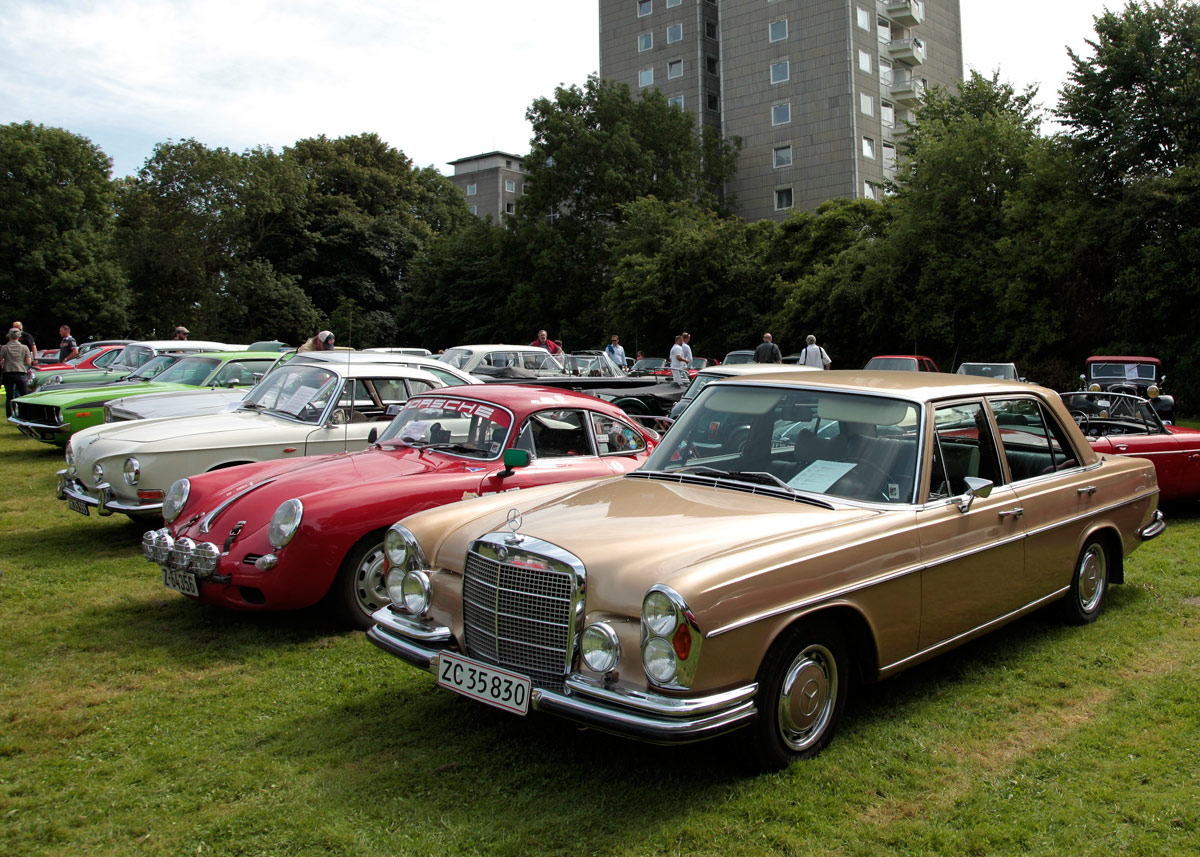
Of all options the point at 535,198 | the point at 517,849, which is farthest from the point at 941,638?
the point at 535,198

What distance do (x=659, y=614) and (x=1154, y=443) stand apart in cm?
732

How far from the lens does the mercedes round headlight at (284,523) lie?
539 centimetres

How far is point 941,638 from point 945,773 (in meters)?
0.76

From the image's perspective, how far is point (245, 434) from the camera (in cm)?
796

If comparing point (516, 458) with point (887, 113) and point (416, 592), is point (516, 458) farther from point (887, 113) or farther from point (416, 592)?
point (887, 113)

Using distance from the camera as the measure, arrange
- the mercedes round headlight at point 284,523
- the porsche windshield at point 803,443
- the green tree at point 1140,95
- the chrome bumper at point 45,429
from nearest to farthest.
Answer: the porsche windshield at point 803,443 < the mercedes round headlight at point 284,523 < the chrome bumper at point 45,429 < the green tree at point 1140,95

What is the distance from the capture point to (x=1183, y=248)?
2278 centimetres

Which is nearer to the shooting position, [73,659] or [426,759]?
[426,759]

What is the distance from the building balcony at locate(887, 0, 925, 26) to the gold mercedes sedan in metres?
52.1

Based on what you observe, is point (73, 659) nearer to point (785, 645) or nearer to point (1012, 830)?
point (785, 645)

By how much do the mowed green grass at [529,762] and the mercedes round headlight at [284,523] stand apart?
2.21 feet

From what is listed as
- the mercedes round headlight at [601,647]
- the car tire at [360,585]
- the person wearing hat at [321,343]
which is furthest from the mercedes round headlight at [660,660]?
the person wearing hat at [321,343]

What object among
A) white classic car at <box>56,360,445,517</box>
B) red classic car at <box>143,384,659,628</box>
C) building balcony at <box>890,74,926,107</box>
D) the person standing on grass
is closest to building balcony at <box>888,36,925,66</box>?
building balcony at <box>890,74,926,107</box>

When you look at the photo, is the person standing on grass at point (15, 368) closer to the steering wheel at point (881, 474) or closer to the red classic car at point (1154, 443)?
the steering wheel at point (881, 474)
